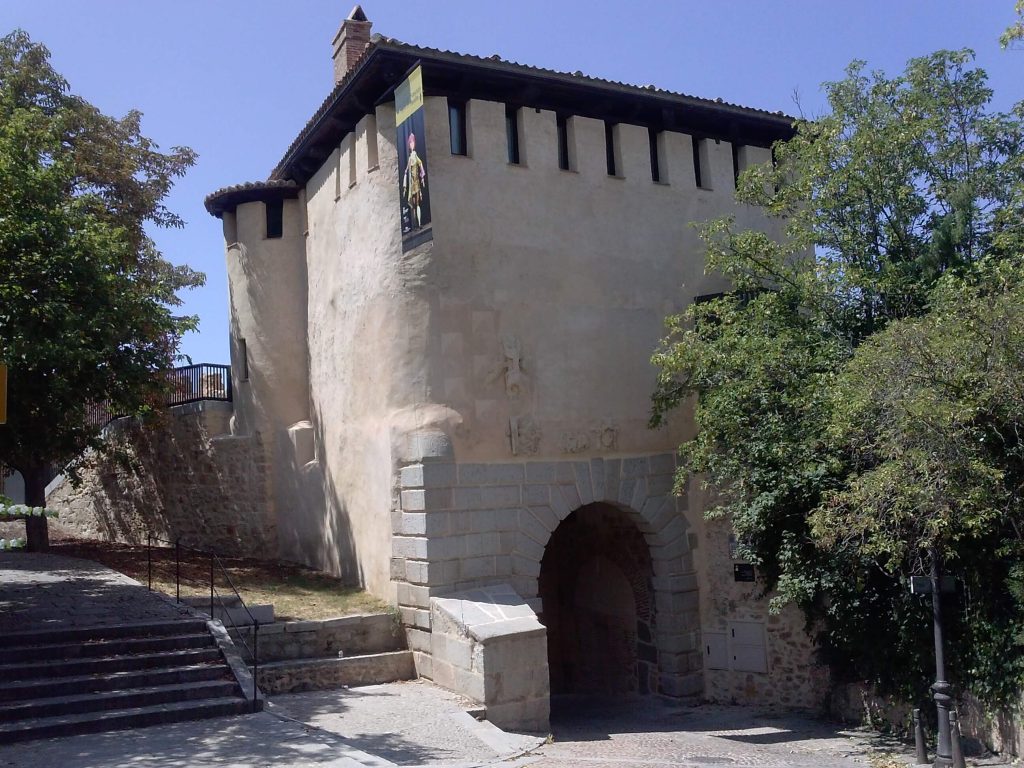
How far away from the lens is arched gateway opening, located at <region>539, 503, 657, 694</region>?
14.2 meters

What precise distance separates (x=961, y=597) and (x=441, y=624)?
5.96m

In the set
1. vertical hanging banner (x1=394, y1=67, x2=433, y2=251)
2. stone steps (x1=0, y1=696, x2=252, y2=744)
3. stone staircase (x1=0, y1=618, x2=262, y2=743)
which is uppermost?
vertical hanging banner (x1=394, y1=67, x2=433, y2=251)

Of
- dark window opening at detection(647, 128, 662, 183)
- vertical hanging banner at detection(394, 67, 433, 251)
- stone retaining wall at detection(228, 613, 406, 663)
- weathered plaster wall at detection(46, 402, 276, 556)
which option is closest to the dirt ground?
stone retaining wall at detection(228, 613, 406, 663)

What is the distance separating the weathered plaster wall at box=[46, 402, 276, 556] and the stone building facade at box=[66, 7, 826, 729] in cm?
168

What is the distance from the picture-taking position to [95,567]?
14414 mm

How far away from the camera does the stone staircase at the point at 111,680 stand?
8727mm

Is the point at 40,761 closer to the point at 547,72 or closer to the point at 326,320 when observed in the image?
the point at 326,320

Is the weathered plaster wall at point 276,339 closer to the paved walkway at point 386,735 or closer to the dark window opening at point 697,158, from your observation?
the paved walkway at point 386,735

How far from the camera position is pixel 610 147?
14.5 metres

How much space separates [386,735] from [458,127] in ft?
26.6

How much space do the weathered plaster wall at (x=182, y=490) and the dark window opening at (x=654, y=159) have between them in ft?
28.4

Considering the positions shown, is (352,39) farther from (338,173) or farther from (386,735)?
(386,735)

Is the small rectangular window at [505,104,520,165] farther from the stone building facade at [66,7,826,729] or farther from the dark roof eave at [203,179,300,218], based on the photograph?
the dark roof eave at [203,179,300,218]

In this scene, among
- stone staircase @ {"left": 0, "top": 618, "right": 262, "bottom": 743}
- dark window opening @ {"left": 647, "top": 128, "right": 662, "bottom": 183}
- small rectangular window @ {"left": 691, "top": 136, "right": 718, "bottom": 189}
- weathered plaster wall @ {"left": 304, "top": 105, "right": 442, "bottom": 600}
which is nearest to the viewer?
stone staircase @ {"left": 0, "top": 618, "right": 262, "bottom": 743}
